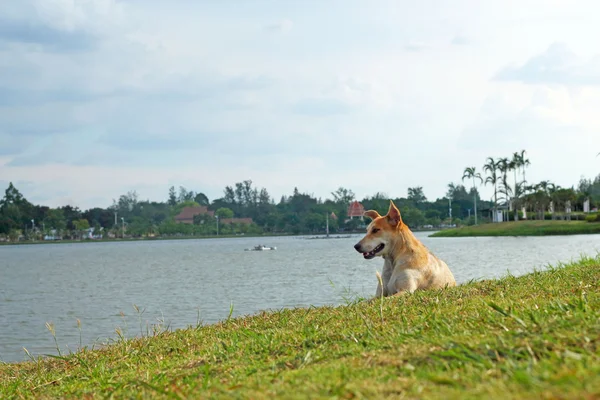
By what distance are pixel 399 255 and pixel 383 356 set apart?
A: 5.22m

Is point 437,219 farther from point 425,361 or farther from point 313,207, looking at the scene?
point 425,361

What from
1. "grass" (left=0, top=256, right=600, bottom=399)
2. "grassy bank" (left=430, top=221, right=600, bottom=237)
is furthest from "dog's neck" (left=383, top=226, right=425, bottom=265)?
"grassy bank" (left=430, top=221, right=600, bottom=237)

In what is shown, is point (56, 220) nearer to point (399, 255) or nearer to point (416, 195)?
point (416, 195)

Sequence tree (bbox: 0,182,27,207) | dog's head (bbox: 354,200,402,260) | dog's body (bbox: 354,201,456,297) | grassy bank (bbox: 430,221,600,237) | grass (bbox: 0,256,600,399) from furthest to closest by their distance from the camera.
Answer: tree (bbox: 0,182,27,207) < grassy bank (bbox: 430,221,600,237) < dog's head (bbox: 354,200,402,260) < dog's body (bbox: 354,201,456,297) < grass (bbox: 0,256,600,399)

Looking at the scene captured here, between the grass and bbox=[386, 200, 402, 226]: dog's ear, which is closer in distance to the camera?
the grass

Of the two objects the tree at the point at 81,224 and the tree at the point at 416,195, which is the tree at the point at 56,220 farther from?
the tree at the point at 416,195

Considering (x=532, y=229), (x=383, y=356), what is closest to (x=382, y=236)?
(x=383, y=356)

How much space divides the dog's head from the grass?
4.59 ft

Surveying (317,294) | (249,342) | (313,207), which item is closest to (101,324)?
(317,294)

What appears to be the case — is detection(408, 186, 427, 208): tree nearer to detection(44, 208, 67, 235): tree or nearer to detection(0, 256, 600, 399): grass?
detection(44, 208, 67, 235): tree

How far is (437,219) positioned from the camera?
17675cm

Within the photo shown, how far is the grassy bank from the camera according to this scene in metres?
85.7

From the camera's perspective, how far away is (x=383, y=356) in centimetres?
424

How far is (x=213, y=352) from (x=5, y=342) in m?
13.8
